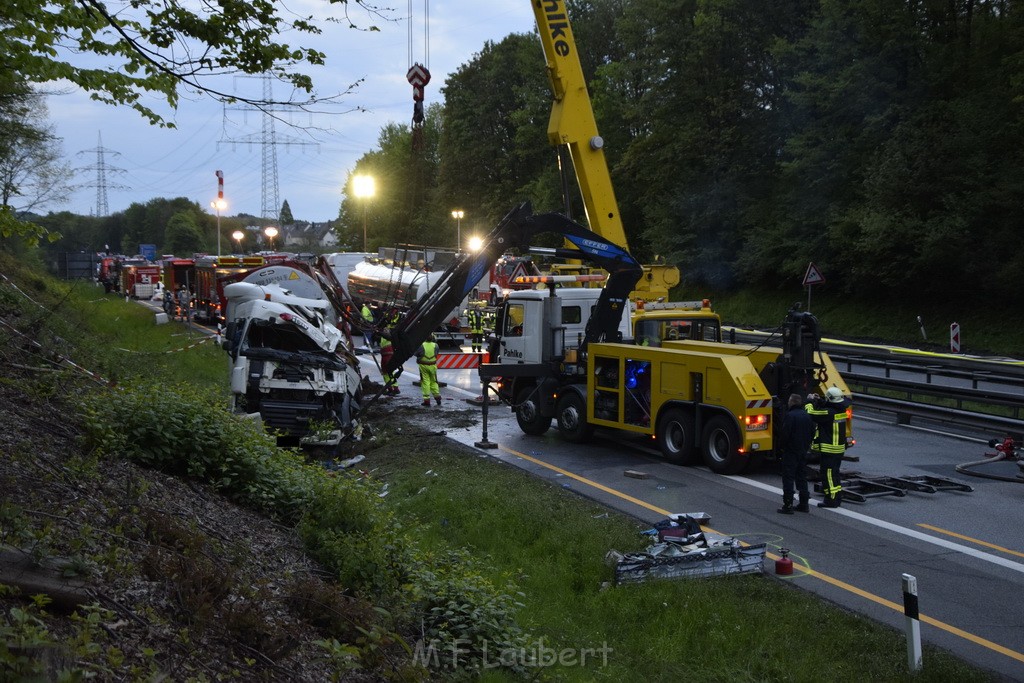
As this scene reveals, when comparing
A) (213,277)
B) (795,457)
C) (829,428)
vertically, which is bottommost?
(795,457)

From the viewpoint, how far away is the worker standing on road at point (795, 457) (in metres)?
10.9

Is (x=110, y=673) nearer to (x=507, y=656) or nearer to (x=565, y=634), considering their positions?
(x=507, y=656)

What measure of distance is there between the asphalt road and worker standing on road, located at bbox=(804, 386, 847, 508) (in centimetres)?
24

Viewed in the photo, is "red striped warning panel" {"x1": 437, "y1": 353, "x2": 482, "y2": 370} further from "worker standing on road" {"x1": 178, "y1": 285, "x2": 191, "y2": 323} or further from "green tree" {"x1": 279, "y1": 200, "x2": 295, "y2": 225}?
"green tree" {"x1": 279, "y1": 200, "x2": 295, "y2": 225}

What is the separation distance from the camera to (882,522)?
34.8 feet

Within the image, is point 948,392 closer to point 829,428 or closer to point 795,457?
point 829,428

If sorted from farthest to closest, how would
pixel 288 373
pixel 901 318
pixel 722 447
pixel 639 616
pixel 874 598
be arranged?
1. pixel 901 318
2. pixel 288 373
3. pixel 722 447
4. pixel 874 598
5. pixel 639 616

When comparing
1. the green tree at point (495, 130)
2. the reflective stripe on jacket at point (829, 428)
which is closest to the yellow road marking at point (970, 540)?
the reflective stripe on jacket at point (829, 428)

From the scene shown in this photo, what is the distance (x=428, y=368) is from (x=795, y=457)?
9691 millimetres

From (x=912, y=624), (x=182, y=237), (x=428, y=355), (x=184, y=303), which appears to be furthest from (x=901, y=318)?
(x=182, y=237)

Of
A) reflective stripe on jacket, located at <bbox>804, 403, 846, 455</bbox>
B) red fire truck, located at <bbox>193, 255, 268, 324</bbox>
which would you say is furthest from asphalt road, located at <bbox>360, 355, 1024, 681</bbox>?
red fire truck, located at <bbox>193, 255, 268, 324</bbox>

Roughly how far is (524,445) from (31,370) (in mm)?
7387

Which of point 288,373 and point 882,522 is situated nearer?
point 882,522

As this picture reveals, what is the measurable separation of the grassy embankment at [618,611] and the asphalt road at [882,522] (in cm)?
44
